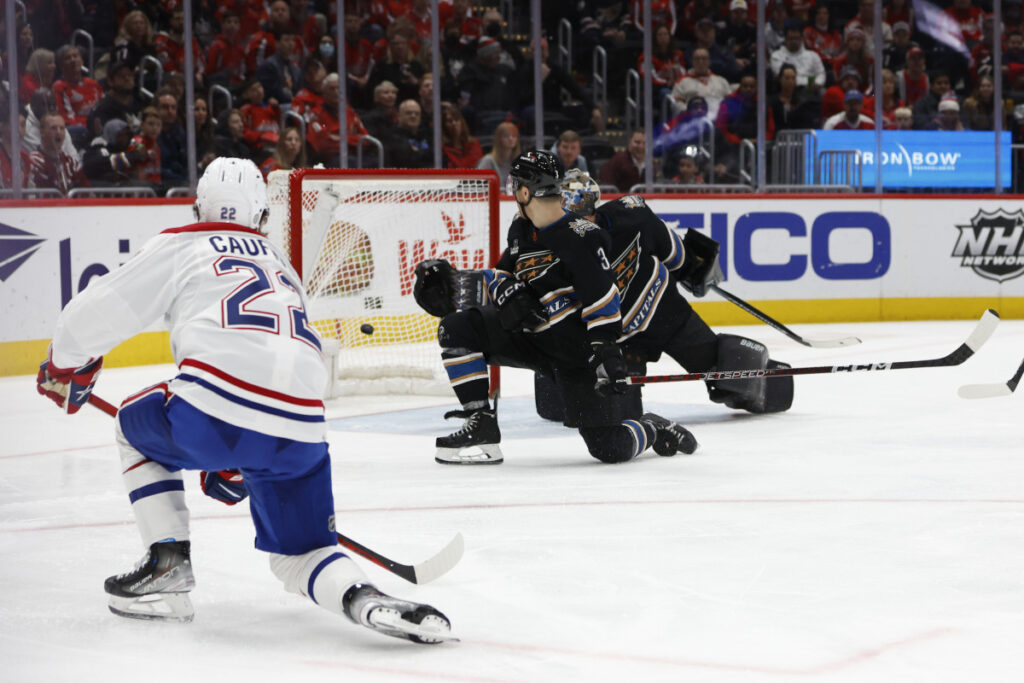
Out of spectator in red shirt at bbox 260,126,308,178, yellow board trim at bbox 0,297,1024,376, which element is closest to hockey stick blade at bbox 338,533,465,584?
spectator in red shirt at bbox 260,126,308,178

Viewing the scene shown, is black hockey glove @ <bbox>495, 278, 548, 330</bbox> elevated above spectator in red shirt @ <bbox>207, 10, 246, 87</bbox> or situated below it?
below

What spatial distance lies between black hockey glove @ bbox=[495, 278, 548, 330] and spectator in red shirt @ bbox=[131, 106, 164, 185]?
3.57m

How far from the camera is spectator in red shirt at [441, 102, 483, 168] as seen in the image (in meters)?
7.73

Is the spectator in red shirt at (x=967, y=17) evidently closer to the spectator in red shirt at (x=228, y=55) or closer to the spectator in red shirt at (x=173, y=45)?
the spectator in red shirt at (x=228, y=55)

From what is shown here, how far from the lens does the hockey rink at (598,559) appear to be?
Answer: 205 cm

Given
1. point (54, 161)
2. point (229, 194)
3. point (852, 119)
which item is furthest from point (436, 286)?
point (852, 119)

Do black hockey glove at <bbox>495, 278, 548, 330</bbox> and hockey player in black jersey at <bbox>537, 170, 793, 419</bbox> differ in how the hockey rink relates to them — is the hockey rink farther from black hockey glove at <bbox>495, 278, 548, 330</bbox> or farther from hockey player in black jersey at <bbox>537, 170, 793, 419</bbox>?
black hockey glove at <bbox>495, 278, 548, 330</bbox>

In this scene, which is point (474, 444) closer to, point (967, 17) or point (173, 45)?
point (173, 45)

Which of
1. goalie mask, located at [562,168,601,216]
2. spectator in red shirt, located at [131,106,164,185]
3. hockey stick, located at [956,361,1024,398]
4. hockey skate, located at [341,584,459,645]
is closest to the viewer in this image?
hockey skate, located at [341,584,459,645]

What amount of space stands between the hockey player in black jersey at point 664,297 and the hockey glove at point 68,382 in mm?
2218

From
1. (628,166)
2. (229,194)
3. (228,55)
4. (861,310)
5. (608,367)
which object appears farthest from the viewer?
(861,310)

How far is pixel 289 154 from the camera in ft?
23.9

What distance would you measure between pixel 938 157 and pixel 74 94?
5625mm

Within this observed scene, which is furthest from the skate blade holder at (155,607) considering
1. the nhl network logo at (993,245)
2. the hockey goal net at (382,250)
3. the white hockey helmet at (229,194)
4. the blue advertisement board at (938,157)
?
the nhl network logo at (993,245)
